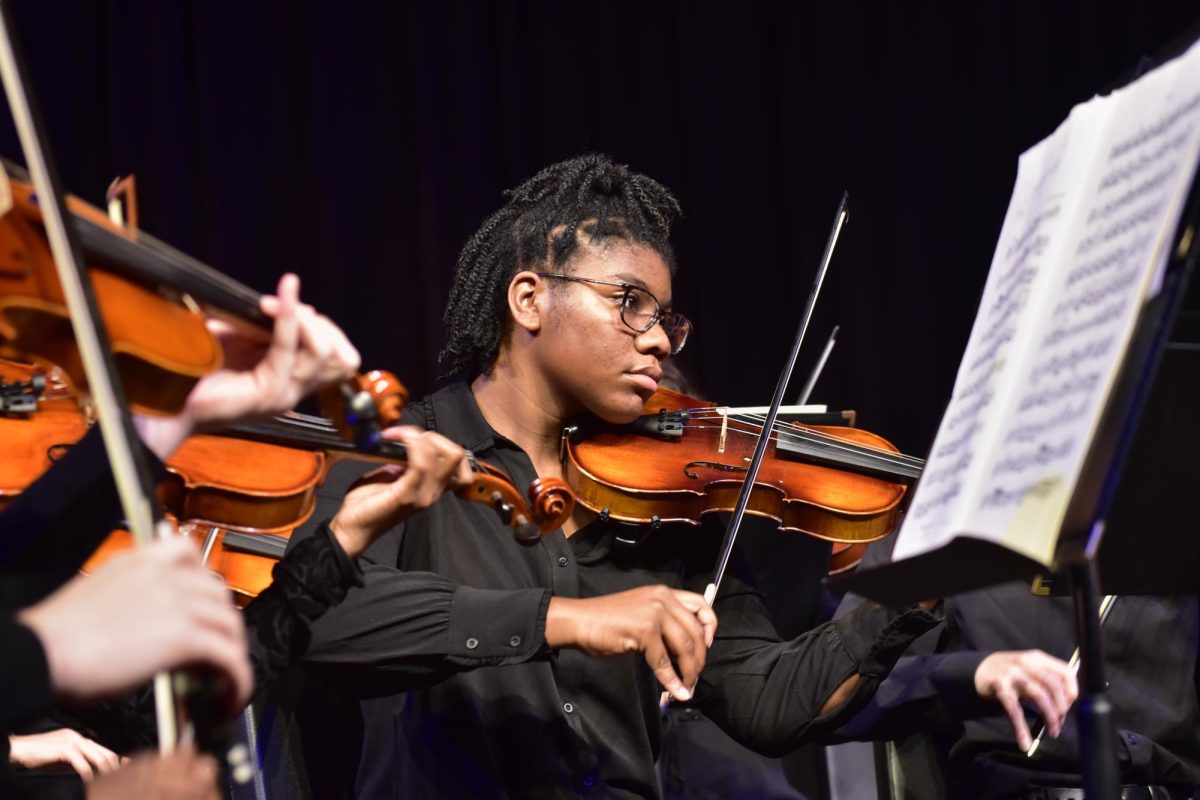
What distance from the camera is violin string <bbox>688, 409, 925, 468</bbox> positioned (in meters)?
2.48

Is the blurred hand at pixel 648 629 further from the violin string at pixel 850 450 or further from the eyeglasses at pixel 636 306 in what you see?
the violin string at pixel 850 450

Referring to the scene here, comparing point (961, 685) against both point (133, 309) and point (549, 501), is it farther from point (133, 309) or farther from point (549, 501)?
point (133, 309)

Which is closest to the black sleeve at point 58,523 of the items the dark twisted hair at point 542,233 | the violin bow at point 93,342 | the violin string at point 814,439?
the violin bow at point 93,342

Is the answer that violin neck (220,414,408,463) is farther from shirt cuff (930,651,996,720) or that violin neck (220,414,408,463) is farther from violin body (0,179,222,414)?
shirt cuff (930,651,996,720)

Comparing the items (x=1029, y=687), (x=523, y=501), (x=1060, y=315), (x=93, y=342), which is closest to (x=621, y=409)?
(x=523, y=501)

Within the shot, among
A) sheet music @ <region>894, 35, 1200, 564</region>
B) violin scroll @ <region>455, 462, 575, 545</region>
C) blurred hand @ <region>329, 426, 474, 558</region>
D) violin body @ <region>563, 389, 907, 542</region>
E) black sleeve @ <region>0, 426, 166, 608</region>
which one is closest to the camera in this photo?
sheet music @ <region>894, 35, 1200, 564</region>

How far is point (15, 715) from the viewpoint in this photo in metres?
0.90

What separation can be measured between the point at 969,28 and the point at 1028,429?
2.85m

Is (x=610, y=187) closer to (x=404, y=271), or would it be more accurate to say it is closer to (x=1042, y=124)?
(x=404, y=271)

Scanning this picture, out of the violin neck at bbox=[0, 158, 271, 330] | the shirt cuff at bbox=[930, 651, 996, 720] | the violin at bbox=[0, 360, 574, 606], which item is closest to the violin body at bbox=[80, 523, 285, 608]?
the violin at bbox=[0, 360, 574, 606]

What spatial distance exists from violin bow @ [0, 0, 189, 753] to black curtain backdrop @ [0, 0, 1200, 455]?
2.23 m

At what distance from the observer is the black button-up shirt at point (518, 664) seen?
1.75m

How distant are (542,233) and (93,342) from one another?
5.06ft

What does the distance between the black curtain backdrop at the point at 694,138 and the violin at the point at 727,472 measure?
97cm
